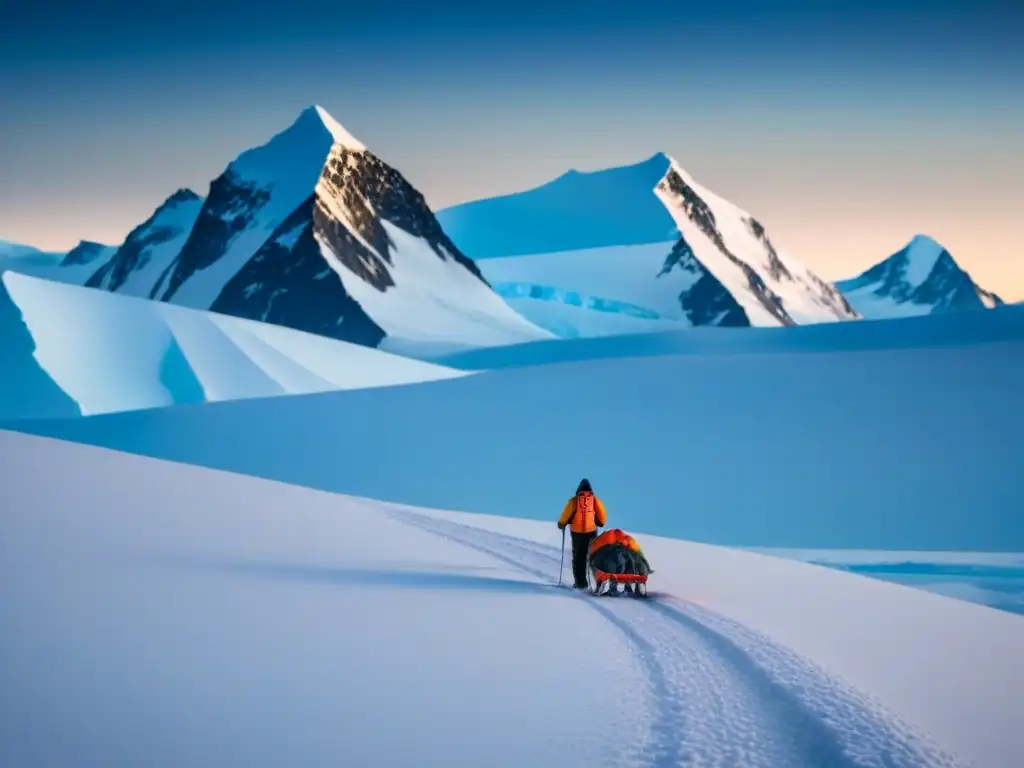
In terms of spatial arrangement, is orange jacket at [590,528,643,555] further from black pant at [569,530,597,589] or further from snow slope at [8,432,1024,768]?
snow slope at [8,432,1024,768]

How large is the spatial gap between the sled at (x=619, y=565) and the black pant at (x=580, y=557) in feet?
1.18

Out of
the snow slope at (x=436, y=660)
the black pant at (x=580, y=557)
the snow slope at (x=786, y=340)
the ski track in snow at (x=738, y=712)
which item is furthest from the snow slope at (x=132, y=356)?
the ski track in snow at (x=738, y=712)

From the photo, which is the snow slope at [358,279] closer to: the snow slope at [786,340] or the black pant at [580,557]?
the snow slope at [786,340]

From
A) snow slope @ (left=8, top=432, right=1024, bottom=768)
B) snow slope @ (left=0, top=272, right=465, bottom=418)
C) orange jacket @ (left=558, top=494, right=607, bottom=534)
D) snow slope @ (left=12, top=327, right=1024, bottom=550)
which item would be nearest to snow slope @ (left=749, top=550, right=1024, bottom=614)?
snow slope @ (left=12, top=327, right=1024, bottom=550)

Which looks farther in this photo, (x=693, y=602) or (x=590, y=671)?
(x=693, y=602)

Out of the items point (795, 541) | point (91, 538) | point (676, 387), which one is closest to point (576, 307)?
point (676, 387)

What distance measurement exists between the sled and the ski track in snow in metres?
1.62

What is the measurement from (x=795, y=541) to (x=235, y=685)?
21424 millimetres

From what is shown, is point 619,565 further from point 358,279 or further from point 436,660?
point 358,279

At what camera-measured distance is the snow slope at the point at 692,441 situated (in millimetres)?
28141

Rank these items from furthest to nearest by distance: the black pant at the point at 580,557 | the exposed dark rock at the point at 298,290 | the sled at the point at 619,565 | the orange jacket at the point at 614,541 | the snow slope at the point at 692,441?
the exposed dark rock at the point at 298,290 < the snow slope at the point at 692,441 < the black pant at the point at 580,557 < the orange jacket at the point at 614,541 < the sled at the point at 619,565

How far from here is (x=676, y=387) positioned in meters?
37.2

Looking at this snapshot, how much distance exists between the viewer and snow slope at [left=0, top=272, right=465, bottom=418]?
46.3m

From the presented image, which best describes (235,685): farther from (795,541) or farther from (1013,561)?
(795,541)
